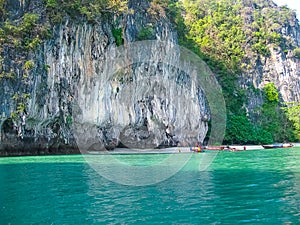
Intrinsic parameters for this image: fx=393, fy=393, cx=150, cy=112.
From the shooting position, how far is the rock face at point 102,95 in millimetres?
26766

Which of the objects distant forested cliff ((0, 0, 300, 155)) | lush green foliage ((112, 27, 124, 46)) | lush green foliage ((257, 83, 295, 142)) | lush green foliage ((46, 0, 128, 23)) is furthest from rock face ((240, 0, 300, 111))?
lush green foliage ((46, 0, 128, 23))

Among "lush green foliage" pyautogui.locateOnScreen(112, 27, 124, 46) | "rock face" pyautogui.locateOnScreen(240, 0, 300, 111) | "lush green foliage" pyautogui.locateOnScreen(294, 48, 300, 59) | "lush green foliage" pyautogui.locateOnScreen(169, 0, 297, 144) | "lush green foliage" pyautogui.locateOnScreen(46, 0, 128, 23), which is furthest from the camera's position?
"lush green foliage" pyautogui.locateOnScreen(294, 48, 300, 59)

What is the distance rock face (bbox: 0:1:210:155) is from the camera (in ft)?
87.8

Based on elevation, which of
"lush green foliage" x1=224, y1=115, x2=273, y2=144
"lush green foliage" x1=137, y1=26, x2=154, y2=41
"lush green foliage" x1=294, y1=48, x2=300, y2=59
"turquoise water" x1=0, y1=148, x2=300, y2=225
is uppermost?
"lush green foliage" x1=294, y1=48, x2=300, y2=59

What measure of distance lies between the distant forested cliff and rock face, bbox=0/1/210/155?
0.08 meters

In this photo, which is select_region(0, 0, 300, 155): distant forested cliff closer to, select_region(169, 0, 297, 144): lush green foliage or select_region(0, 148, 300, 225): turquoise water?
select_region(169, 0, 297, 144): lush green foliage

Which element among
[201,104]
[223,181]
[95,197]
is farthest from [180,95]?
[95,197]

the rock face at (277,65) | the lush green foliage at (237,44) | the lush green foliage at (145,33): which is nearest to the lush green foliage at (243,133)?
the lush green foliage at (237,44)

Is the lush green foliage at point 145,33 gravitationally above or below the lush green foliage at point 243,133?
above

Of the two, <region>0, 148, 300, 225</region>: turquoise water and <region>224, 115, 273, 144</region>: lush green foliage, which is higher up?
<region>224, 115, 273, 144</region>: lush green foliage

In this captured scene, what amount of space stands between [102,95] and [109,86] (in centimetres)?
105

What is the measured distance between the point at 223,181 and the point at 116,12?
69.1ft

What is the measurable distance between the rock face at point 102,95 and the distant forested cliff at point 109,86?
0.26 ft

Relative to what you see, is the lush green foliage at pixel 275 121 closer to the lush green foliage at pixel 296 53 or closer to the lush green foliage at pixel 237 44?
the lush green foliage at pixel 237 44
